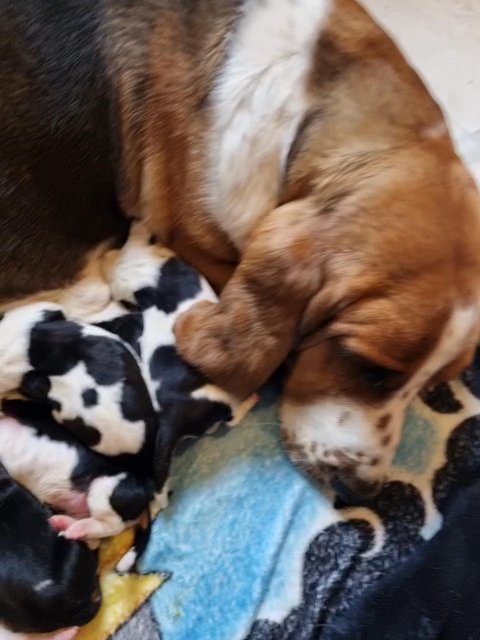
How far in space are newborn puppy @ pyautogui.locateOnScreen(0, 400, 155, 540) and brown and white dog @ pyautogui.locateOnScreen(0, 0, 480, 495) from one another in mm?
300

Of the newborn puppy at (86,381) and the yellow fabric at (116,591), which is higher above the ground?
the newborn puppy at (86,381)

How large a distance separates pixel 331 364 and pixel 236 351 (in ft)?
0.64

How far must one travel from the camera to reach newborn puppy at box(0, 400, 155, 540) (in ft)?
6.45

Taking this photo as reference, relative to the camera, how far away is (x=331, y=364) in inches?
75.9

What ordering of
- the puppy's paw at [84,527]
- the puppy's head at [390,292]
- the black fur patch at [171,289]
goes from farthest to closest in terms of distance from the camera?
the black fur patch at [171,289]
the puppy's paw at [84,527]
the puppy's head at [390,292]

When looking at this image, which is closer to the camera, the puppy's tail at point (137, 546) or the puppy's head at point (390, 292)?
the puppy's head at point (390, 292)

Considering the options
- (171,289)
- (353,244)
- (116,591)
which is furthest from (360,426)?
(116,591)

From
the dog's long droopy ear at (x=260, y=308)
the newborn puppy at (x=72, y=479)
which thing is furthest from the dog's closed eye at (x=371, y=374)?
the newborn puppy at (x=72, y=479)

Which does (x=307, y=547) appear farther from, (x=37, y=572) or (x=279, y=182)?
(x=279, y=182)

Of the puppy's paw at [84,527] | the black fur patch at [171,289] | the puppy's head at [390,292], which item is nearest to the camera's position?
the puppy's head at [390,292]

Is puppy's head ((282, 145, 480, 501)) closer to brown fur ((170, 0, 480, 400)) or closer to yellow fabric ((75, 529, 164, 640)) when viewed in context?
brown fur ((170, 0, 480, 400))

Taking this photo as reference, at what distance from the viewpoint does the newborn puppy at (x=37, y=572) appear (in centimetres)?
184

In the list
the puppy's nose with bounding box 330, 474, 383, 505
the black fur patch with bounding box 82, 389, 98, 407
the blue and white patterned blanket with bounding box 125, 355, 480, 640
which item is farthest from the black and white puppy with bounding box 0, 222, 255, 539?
the puppy's nose with bounding box 330, 474, 383, 505

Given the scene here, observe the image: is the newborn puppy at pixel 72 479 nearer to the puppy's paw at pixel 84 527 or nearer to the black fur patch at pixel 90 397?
the puppy's paw at pixel 84 527
